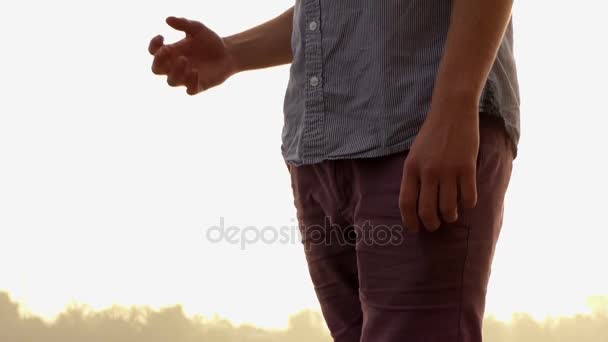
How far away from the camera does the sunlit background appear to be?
6.46ft

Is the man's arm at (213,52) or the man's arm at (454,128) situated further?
the man's arm at (213,52)

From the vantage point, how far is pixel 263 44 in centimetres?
94

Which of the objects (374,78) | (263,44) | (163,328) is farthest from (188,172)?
(374,78)

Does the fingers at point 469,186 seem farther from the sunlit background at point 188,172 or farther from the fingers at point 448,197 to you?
the sunlit background at point 188,172

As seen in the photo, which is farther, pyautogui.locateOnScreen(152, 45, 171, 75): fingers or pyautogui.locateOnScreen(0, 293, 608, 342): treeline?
pyautogui.locateOnScreen(0, 293, 608, 342): treeline

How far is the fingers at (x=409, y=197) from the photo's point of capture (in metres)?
0.61

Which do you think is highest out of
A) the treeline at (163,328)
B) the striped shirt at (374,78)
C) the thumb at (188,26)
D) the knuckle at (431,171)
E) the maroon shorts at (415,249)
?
the thumb at (188,26)

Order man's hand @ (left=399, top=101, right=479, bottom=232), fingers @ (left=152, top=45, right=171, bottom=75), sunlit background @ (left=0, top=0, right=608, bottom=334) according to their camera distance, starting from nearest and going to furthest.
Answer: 1. man's hand @ (left=399, top=101, right=479, bottom=232)
2. fingers @ (left=152, top=45, right=171, bottom=75)
3. sunlit background @ (left=0, top=0, right=608, bottom=334)

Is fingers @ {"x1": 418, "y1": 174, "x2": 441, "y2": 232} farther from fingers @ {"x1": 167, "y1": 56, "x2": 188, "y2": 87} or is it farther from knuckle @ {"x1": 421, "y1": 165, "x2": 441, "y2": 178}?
fingers @ {"x1": 167, "y1": 56, "x2": 188, "y2": 87}

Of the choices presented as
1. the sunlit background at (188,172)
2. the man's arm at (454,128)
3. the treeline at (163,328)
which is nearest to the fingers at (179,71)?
the man's arm at (454,128)

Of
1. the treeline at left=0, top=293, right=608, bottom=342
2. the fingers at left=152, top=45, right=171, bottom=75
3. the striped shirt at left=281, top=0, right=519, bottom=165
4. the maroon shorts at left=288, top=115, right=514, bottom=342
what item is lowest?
the treeline at left=0, top=293, right=608, bottom=342

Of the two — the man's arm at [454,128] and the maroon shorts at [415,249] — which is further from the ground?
the man's arm at [454,128]

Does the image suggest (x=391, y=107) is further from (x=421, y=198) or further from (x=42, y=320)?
(x=42, y=320)

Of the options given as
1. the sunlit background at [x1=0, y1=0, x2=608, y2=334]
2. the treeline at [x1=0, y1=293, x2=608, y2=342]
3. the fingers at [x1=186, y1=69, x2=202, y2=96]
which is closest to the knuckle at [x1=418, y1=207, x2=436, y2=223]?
the fingers at [x1=186, y1=69, x2=202, y2=96]
